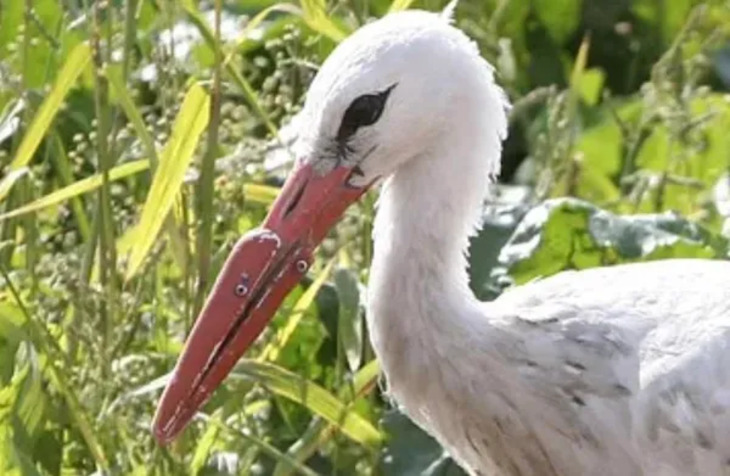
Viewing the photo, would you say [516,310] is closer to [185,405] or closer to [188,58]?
[185,405]

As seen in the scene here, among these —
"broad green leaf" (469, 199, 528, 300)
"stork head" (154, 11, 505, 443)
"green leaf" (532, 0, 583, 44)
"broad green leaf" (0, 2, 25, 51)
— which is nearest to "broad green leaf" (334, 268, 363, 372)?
"broad green leaf" (469, 199, 528, 300)

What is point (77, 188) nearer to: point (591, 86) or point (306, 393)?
point (306, 393)

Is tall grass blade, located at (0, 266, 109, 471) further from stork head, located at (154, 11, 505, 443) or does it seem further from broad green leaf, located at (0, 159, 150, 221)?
stork head, located at (154, 11, 505, 443)

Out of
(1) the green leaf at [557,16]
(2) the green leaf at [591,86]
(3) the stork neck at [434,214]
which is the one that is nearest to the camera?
(3) the stork neck at [434,214]

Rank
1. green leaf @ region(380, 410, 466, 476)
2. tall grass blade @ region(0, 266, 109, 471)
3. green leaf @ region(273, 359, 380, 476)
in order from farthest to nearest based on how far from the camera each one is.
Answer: green leaf @ region(380, 410, 466, 476)
green leaf @ region(273, 359, 380, 476)
tall grass blade @ region(0, 266, 109, 471)

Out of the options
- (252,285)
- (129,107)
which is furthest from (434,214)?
(129,107)

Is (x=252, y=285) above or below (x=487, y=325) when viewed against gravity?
above

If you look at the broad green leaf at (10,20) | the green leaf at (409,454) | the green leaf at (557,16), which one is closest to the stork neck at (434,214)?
the green leaf at (409,454)

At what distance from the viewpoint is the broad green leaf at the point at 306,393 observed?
570 centimetres

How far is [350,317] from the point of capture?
6.00m

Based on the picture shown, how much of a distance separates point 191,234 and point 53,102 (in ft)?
1.39

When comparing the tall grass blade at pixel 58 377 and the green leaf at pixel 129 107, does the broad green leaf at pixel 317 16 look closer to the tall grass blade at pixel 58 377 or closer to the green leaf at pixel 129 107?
the green leaf at pixel 129 107

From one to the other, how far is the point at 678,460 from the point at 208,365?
830mm

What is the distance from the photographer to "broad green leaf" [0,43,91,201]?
18.4 feet
